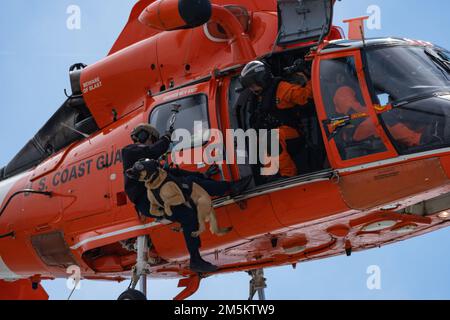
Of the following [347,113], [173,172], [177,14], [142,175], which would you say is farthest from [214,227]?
[177,14]

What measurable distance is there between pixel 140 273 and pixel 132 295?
37cm

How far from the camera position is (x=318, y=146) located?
934 centimetres

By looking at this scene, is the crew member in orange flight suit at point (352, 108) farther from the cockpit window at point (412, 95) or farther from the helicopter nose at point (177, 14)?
the helicopter nose at point (177, 14)

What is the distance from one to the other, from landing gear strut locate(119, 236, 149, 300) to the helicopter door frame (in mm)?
2708

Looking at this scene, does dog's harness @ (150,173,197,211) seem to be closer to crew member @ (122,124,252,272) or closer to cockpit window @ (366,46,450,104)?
crew member @ (122,124,252,272)

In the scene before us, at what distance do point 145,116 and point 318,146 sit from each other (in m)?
2.38

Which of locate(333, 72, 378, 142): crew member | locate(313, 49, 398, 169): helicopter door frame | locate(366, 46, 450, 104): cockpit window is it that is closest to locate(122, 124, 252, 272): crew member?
locate(313, 49, 398, 169): helicopter door frame

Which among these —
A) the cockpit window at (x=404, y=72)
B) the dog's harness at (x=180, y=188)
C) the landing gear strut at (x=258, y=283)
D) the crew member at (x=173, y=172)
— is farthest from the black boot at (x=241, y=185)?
the landing gear strut at (x=258, y=283)

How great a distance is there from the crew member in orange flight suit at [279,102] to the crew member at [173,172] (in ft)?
1.66

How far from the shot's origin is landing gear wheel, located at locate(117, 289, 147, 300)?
31.1 feet

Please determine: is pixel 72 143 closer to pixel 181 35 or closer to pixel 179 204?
pixel 181 35

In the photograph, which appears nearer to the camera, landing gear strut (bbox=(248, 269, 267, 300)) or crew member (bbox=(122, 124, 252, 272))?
crew member (bbox=(122, 124, 252, 272))

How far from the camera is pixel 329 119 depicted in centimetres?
870

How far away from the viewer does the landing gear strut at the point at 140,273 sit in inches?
375
